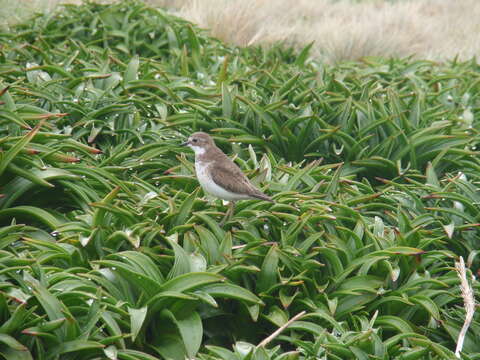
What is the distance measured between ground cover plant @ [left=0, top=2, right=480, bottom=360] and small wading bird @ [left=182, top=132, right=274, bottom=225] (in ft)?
0.42

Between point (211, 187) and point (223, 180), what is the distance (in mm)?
133

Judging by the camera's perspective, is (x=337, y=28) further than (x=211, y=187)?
Yes

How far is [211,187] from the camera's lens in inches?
191

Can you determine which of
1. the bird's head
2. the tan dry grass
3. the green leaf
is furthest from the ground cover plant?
the tan dry grass

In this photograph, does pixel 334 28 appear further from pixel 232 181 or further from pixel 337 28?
pixel 232 181

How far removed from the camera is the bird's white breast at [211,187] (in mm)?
4816

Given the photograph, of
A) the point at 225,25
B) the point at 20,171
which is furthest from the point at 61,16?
the point at 20,171

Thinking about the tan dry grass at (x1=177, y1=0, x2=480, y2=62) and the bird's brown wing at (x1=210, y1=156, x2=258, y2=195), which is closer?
the bird's brown wing at (x1=210, y1=156, x2=258, y2=195)

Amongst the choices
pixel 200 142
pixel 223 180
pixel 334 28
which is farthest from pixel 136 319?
pixel 334 28

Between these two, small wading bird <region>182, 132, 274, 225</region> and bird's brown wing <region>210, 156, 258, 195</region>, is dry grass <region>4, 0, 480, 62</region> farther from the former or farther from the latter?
bird's brown wing <region>210, 156, 258, 195</region>

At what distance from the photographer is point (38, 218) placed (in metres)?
4.64

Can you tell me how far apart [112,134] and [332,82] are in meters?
2.16

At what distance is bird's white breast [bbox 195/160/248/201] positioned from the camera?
4.82 metres

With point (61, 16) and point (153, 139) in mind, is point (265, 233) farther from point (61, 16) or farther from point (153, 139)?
point (61, 16)
